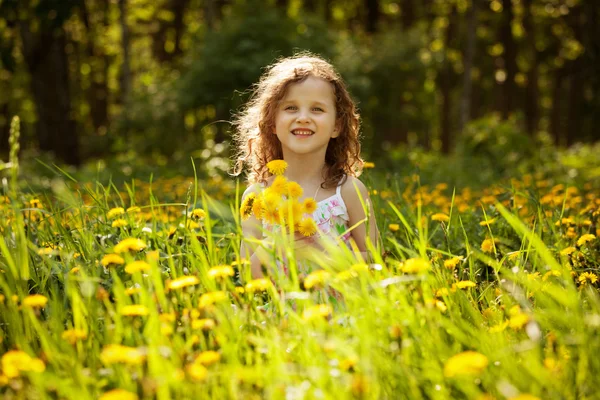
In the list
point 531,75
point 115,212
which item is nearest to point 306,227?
point 115,212

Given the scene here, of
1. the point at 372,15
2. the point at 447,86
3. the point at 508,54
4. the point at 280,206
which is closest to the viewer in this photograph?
the point at 280,206

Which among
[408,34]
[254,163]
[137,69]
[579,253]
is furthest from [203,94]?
[137,69]

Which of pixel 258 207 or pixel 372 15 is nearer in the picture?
pixel 258 207

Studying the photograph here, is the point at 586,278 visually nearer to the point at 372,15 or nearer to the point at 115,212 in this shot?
the point at 115,212

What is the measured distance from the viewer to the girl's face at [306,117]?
2.57m

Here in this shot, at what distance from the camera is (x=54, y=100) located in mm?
12938

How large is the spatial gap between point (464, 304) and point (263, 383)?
714 mm

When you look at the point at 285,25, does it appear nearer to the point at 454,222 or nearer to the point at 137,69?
the point at 454,222

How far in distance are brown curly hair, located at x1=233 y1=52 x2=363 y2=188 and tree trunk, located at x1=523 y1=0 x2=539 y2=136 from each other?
18.4m

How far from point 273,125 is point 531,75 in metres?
21.9

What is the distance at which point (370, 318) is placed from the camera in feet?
5.17

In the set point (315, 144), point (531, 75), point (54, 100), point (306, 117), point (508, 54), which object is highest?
point (306, 117)

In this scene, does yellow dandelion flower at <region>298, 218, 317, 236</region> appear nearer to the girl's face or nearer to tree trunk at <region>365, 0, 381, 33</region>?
the girl's face

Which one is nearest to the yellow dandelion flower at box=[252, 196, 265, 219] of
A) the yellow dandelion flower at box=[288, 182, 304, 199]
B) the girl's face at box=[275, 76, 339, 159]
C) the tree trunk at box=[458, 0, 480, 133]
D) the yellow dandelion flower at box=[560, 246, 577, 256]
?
the yellow dandelion flower at box=[288, 182, 304, 199]
